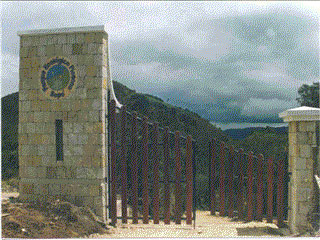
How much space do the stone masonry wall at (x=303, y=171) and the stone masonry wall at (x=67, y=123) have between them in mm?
3954


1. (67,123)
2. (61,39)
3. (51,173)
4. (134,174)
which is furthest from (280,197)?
(61,39)

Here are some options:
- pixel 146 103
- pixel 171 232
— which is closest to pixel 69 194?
pixel 171 232

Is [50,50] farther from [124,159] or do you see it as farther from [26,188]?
[26,188]

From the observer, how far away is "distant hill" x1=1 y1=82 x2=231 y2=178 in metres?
15.5

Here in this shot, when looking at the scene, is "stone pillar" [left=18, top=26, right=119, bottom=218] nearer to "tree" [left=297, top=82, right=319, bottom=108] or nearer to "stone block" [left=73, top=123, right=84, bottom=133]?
"stone block" [left=73, top=123, right=84, bottom=133]

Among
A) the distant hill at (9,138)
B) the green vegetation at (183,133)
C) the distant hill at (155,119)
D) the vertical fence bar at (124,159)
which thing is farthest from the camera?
the distant hill at (155,119)

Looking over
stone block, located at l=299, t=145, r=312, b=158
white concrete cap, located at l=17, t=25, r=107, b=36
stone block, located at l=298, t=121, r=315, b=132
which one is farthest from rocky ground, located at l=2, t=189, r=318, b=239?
white concrete cap, located at l=17, t=25, r=107, b=36

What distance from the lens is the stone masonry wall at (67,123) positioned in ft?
23.1

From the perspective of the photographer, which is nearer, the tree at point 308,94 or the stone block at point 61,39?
the stone block at point 61,39

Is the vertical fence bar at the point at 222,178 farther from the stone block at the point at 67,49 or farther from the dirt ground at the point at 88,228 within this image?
the stone block at the point at 67,49

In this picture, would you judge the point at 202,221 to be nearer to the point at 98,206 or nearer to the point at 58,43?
the point at 98,206

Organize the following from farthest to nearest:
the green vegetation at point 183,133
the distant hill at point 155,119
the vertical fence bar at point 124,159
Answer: the distant hill at point 155,119, the green vegetation at point 183,133, the vertical fence bar at point 124,159

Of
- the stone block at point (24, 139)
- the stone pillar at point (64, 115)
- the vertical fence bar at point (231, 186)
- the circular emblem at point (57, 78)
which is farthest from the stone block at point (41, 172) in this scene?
the vertical fence bar at point (231, 186)

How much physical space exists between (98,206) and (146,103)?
45.6 feet
